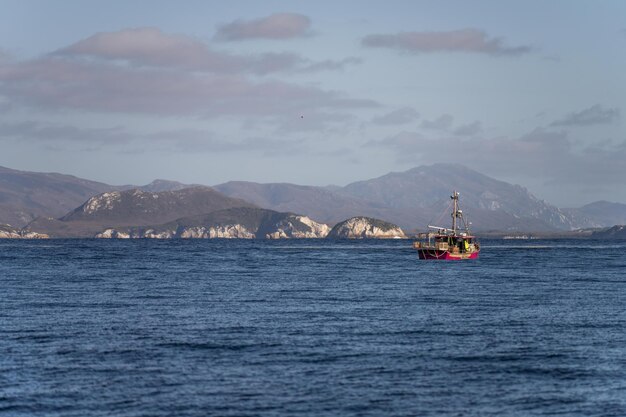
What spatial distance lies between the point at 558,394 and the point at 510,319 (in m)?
31.3

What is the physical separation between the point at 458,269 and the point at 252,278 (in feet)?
157

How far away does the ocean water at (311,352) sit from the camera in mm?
47219

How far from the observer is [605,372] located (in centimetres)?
5512

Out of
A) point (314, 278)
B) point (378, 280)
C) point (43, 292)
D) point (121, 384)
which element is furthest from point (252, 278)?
point (121, 384)

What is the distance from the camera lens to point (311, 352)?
6122cm

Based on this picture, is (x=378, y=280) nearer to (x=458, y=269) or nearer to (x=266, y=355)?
(x=458, y=269)

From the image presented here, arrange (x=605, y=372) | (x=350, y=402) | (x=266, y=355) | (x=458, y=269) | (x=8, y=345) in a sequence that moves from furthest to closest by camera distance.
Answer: (x=458, y=269) < (x=8, y=345) < (x=266, y=355) < (x=605, y=372) < (x=350, y=402)

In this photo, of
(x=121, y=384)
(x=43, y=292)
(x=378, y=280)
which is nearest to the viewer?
(x=121, y=384)

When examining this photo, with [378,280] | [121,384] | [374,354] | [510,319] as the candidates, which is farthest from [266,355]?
[378,280]

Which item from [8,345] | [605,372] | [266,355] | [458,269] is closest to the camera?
[605,372]

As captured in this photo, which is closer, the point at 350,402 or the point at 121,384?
the point at 350,402

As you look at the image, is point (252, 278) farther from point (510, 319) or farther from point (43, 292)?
point (510, 319)

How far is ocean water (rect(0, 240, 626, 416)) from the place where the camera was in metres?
47.2

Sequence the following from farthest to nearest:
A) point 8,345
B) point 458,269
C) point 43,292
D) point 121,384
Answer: point 458,269, point 43,292, point 8,345, point 121,384
